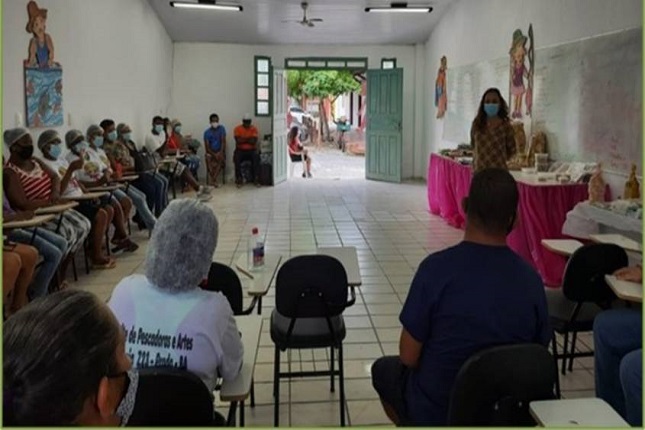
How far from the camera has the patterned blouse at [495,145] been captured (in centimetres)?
528

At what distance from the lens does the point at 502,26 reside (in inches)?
270

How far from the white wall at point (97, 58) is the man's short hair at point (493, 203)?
4.08 meters

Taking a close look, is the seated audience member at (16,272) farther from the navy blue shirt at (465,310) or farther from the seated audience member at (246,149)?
the seated audience member at (246,149)

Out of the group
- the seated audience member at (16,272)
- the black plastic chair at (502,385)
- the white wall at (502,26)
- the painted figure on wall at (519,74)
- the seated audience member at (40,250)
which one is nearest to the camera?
the black plastic chair at (502,385)

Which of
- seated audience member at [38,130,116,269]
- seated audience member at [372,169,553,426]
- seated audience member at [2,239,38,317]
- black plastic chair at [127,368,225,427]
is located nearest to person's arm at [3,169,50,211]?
seated audience member at [2,239,38,317]

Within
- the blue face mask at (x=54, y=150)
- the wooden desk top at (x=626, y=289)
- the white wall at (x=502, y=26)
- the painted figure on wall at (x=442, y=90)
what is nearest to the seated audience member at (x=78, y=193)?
the blue face mask at (x=54, y=150)

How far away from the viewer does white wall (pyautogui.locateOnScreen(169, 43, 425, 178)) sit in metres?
11.4

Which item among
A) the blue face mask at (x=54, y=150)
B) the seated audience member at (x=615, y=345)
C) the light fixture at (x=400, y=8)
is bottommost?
the seated audience member at (x=615, y=345)

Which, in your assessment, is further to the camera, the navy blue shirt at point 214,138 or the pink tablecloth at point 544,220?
the navy blue shirt at point 214,138

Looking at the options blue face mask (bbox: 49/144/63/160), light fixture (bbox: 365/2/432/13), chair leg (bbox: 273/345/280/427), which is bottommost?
chair leg (bbox: 273/345/280/427)

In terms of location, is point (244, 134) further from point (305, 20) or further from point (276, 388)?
point (276, 388)

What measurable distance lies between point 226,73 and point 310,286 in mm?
9668

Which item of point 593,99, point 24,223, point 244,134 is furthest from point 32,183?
point 244,134

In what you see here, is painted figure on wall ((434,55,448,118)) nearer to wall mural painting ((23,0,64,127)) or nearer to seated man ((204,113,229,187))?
seated man ((204,113,229,187))
